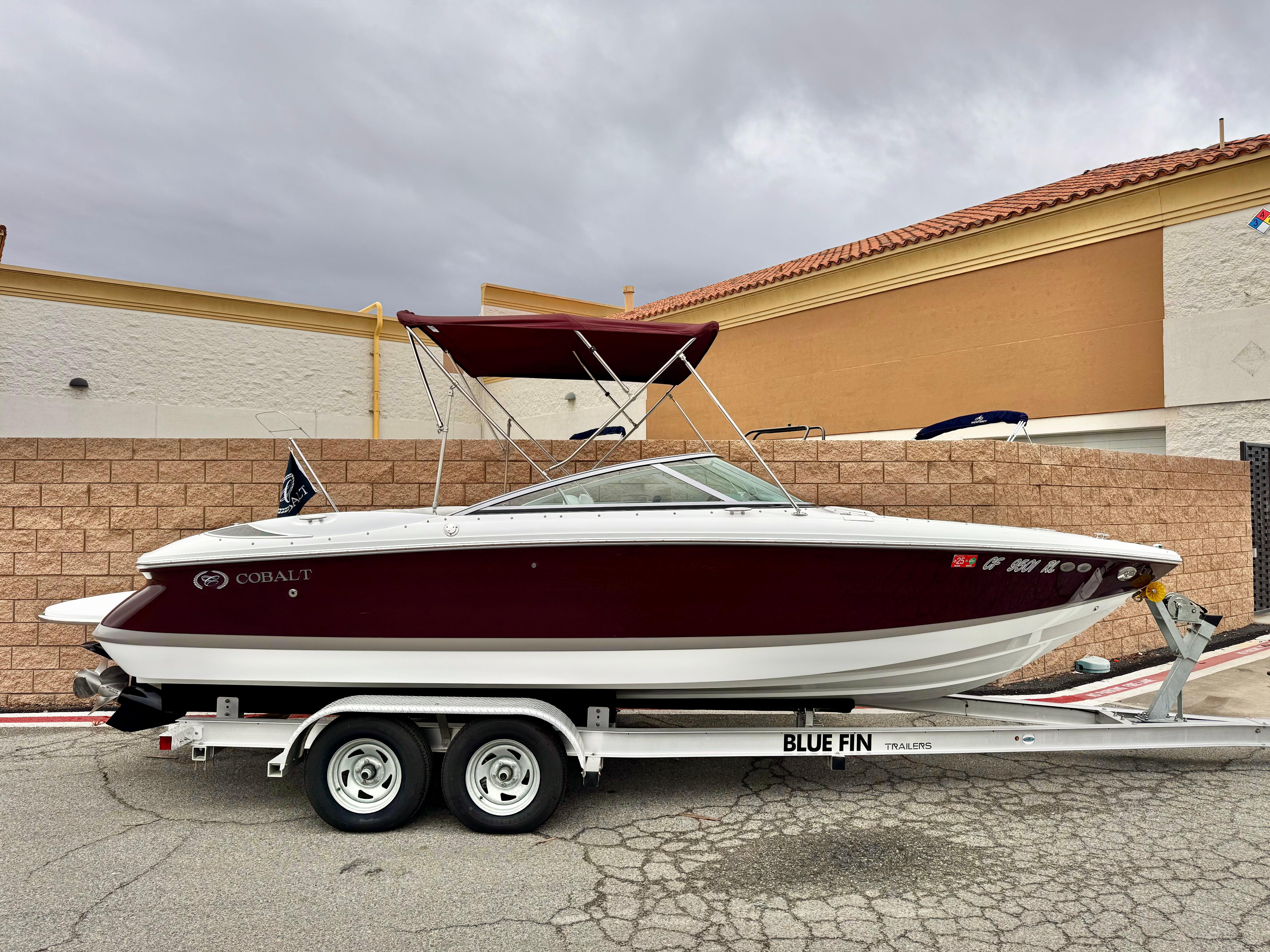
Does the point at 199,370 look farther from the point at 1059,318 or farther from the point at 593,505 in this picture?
the point at 1059,318

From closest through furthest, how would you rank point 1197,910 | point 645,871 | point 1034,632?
point 1197,910
point 645,871
point 1034,632

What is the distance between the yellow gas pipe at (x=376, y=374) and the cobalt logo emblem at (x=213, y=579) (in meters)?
11.5

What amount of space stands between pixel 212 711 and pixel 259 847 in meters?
0.79

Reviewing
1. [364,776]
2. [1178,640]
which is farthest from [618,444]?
[1178,640]

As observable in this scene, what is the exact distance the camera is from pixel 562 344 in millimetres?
4430

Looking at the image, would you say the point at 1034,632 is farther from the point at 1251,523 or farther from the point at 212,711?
the point at 1251,523

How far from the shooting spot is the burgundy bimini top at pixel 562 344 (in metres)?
4.05

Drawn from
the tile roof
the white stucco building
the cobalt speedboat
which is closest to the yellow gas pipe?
the white stucco building

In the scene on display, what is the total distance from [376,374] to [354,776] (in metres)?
12.2

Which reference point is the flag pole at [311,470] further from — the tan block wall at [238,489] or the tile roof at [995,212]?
the tile roof at [995,212]

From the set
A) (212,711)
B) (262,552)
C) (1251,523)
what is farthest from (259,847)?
(1251,523)

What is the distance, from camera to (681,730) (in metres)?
3.58

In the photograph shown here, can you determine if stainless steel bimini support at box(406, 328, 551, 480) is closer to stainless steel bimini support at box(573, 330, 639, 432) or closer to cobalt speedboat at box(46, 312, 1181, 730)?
stainless steel bimini support at box(573, 330, 639, 432)

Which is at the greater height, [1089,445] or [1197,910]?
[1089,445]
